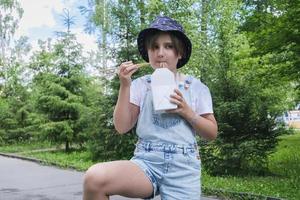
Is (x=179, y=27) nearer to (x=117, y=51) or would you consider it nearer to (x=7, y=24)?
(x=117, y=51)

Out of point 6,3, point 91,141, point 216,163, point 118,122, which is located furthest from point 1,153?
point 6,3

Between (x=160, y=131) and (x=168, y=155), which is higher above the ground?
(x=160, y=131)

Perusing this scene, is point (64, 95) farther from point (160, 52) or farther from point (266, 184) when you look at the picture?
point (160, 52)

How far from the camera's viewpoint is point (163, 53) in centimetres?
234

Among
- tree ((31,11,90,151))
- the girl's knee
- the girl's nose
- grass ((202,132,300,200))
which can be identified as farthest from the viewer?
tree ((31,11,90,151))

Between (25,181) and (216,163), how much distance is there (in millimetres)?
3866

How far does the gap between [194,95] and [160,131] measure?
0.97ft

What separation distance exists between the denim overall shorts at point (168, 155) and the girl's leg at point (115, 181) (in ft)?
0.18

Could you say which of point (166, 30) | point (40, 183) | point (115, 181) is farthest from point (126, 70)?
point (40, 183)

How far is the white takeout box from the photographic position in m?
2.17

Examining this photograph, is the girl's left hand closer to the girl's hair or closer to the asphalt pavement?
the girl's hair

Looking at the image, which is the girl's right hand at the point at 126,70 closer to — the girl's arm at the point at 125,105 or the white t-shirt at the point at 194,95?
the girl's arm at the point at 125,105

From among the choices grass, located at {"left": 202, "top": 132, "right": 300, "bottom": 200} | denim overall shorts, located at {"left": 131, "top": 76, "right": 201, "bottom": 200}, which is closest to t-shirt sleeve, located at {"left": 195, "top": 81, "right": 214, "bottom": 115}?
denim overall shorts, located at {"left": 131, "top": 76, "right": 201, "bottom": 200}

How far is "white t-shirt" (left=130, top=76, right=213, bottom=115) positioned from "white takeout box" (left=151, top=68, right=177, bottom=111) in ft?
0.57
